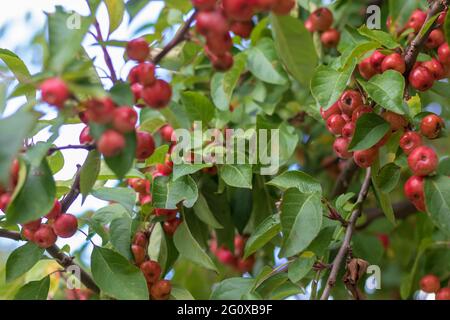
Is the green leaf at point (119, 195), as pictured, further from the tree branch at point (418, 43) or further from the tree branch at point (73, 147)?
the tree branch at point (418, 43)

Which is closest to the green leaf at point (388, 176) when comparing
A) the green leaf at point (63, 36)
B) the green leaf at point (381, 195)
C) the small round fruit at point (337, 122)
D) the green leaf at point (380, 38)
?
the green leaf at point (381, 195)

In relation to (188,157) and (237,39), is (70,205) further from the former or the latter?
(237,39)

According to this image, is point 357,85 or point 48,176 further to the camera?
point 357,85

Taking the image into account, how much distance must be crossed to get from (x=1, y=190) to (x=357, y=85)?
71cm

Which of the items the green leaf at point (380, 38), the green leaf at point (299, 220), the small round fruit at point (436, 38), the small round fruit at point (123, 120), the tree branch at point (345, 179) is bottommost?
the tree branch at point (345, 179)

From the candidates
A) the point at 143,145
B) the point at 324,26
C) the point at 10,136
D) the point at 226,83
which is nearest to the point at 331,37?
the point at 324,26

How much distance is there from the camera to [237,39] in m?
1.90

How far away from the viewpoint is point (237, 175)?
1.51m

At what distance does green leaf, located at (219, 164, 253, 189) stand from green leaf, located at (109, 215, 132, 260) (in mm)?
220

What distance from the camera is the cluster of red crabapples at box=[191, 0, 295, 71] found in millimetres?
968

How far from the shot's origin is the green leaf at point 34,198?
1.06m

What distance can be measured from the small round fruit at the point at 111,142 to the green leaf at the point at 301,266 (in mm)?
559

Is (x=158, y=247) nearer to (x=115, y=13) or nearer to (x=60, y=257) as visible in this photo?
(x=60, y=257)
